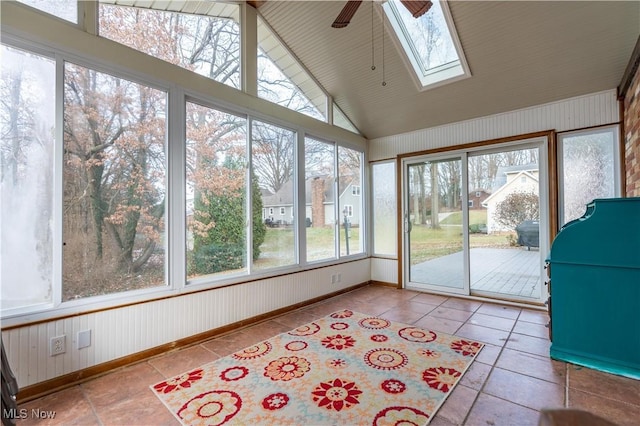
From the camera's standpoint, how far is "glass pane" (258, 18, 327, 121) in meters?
3.79

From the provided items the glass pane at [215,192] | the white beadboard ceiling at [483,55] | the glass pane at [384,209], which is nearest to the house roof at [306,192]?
the glass pane at [215,192]

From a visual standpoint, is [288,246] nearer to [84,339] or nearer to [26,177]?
[84,339]

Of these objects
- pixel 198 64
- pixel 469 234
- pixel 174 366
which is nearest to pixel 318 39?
pixel 198 64

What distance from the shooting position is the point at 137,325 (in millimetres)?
2600

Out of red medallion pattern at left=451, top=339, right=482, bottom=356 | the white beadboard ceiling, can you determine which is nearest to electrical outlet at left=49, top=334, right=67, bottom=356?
red medallion pattern at left=451, top=339, right=482, bottom=356

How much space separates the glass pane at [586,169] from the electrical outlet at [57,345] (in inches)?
214

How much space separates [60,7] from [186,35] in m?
1.04

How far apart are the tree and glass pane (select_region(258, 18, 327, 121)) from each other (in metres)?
3.10

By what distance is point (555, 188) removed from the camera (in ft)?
12.2

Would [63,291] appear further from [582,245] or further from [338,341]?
[582,245]

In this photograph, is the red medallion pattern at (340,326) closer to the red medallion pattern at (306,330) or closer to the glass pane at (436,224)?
the red medallion pattern at (306,330)

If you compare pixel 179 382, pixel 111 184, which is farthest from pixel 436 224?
pixel 111 184

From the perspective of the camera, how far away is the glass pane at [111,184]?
7.68 feet

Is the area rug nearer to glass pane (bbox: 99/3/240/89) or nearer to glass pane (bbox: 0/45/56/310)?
glass pane (bbox: 0/45/56/310)
